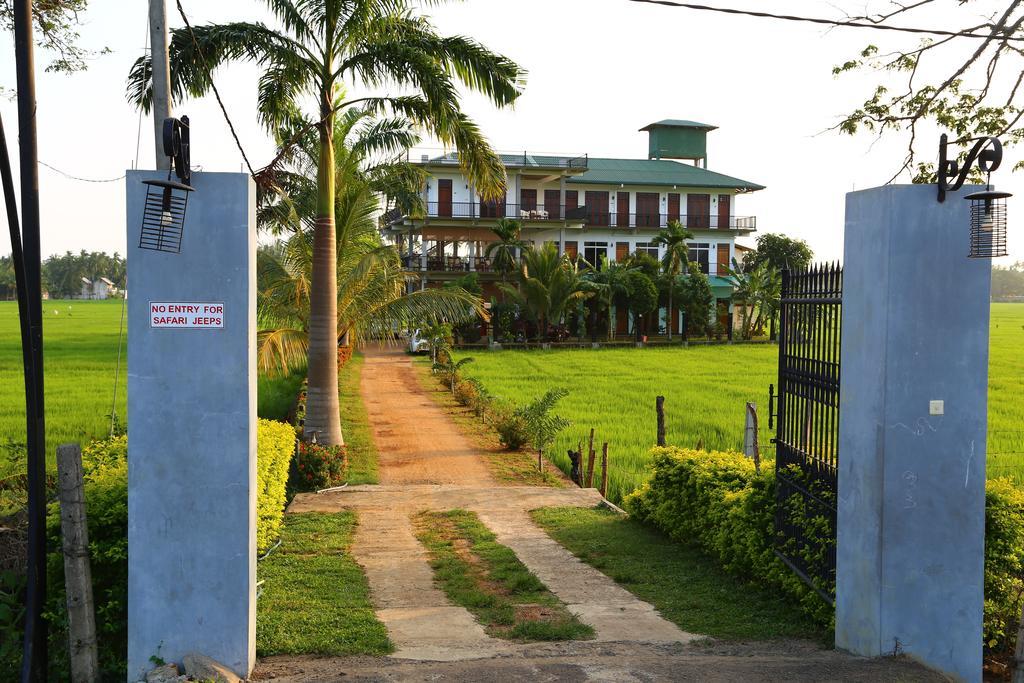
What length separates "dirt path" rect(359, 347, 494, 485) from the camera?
15844 millimetres

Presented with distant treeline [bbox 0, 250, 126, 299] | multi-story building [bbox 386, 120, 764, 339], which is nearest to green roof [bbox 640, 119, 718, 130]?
multi-story building [bbox 386, 120, 764, 339]

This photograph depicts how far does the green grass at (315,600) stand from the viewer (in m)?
6.48

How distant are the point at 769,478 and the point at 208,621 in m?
4.72

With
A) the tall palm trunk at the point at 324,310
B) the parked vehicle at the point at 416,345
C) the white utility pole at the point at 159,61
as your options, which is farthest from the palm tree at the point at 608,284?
the white utility pole at the point at 159,61

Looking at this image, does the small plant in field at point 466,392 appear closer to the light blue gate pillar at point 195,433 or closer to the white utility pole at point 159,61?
the white utility pole at point 159,61

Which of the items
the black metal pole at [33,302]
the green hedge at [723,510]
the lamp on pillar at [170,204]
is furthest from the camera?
the green hedge at [723,510]

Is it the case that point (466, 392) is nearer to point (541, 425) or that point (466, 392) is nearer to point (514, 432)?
point (514, 432)

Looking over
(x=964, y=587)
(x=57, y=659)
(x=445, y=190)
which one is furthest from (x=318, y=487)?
(x=445, y=190)

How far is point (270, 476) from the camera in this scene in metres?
9.52

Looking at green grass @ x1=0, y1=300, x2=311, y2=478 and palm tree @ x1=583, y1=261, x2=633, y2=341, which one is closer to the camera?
green grass @ x1=0, y1=300, x2=311, y2=478

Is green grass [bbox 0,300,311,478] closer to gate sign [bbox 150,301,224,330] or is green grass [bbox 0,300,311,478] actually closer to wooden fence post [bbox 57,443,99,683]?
wooden fence post [bbox 57,443,99,683]

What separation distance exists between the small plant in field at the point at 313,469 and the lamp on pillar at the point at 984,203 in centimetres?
1019

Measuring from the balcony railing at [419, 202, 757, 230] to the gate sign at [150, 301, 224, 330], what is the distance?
42.4m

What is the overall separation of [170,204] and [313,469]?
29.7 ft
